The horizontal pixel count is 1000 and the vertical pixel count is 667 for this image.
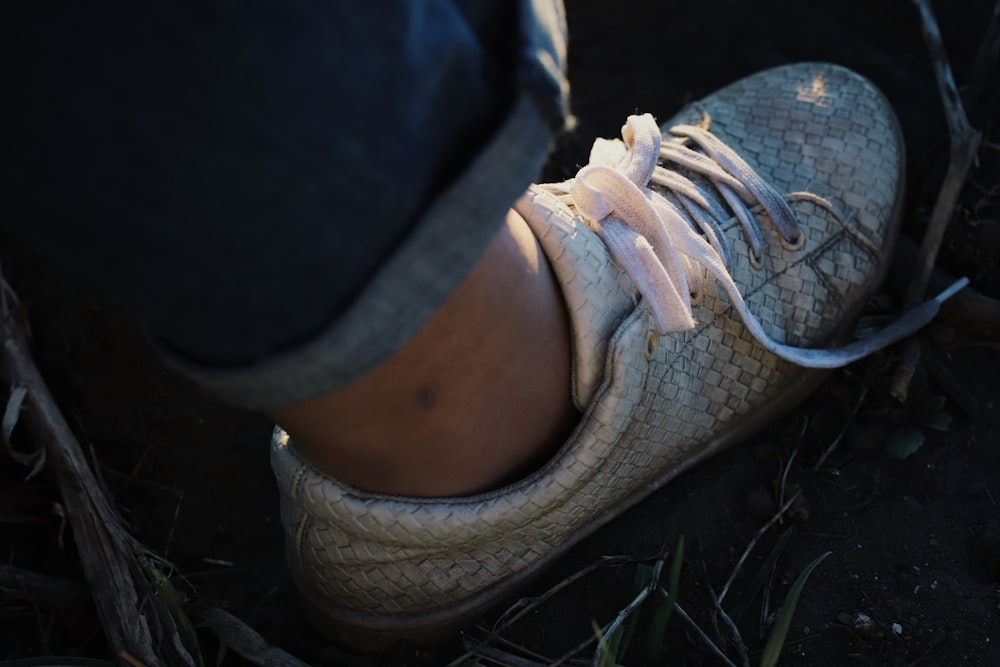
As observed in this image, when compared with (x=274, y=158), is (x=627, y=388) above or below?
below

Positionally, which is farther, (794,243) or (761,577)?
(794,243)

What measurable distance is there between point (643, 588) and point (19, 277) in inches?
42.7

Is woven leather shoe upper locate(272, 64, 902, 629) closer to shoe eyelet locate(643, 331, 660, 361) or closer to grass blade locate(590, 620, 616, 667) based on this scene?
shoe eyelet locate(643, 331, 660, 361)

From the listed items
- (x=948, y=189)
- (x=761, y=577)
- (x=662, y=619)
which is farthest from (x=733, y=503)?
(x=948, y=189)

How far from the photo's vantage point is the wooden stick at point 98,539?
1.03 metres

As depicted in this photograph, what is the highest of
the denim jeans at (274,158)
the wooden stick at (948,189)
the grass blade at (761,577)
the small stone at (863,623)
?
the denim jeans at (274,158)

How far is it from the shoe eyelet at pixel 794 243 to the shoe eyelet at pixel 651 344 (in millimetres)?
286

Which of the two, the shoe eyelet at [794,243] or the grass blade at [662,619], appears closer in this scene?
the grass blade at [662,619]

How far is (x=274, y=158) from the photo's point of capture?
0.58 metres

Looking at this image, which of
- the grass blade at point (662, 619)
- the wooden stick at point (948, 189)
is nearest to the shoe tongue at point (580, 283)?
the grass blade at point (662, 619)

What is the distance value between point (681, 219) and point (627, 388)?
0.73 feet

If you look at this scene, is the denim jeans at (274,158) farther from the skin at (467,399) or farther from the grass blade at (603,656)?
the grass blade at (603,656)

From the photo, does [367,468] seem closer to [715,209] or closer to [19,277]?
[715,209]

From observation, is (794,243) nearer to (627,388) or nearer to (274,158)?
(627,388)
